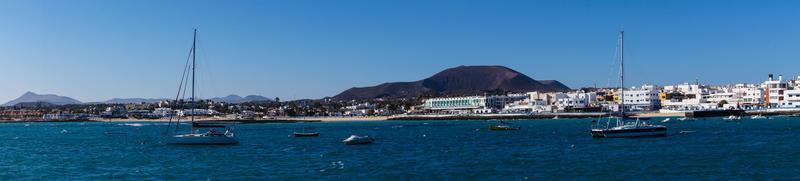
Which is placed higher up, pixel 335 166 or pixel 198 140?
pixel 198 140

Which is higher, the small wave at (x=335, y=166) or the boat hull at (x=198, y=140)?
the boat hull at (x=198, y=140)

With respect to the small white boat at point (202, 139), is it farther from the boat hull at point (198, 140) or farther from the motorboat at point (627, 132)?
the motorboat at point (627, 132)

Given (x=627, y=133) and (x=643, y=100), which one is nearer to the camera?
(x=627, y=133)

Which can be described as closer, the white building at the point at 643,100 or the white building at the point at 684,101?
the white building at the point at 684,101

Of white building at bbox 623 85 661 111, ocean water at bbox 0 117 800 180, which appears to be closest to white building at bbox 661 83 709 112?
white building at bbox 623 85 661 111

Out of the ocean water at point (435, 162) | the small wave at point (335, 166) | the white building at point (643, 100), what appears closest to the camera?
the ocean water at point (435, 162)

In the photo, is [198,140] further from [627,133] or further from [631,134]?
[631,134]

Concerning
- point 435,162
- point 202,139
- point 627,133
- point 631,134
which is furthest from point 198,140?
point 631,134

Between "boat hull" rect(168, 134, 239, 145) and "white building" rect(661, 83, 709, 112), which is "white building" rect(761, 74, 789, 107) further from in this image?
"boat hull" rect(168, 134, 239, 145)

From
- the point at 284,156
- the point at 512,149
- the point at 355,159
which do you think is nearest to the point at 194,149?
the point at 284,156

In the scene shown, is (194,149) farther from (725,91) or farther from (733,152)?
(725,91)

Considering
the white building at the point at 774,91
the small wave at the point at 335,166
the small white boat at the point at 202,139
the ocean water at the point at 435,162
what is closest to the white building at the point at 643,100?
the white building at the point at 774,91

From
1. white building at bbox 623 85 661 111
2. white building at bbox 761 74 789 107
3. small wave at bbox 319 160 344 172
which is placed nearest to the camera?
small wave at bbox 319 160 344 172

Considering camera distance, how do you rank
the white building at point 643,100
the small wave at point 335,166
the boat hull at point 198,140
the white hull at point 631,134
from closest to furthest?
the small wave at point 335,166, the boat hull at point 198,140, the white hull at point 631,134, the white building at point 643,100
